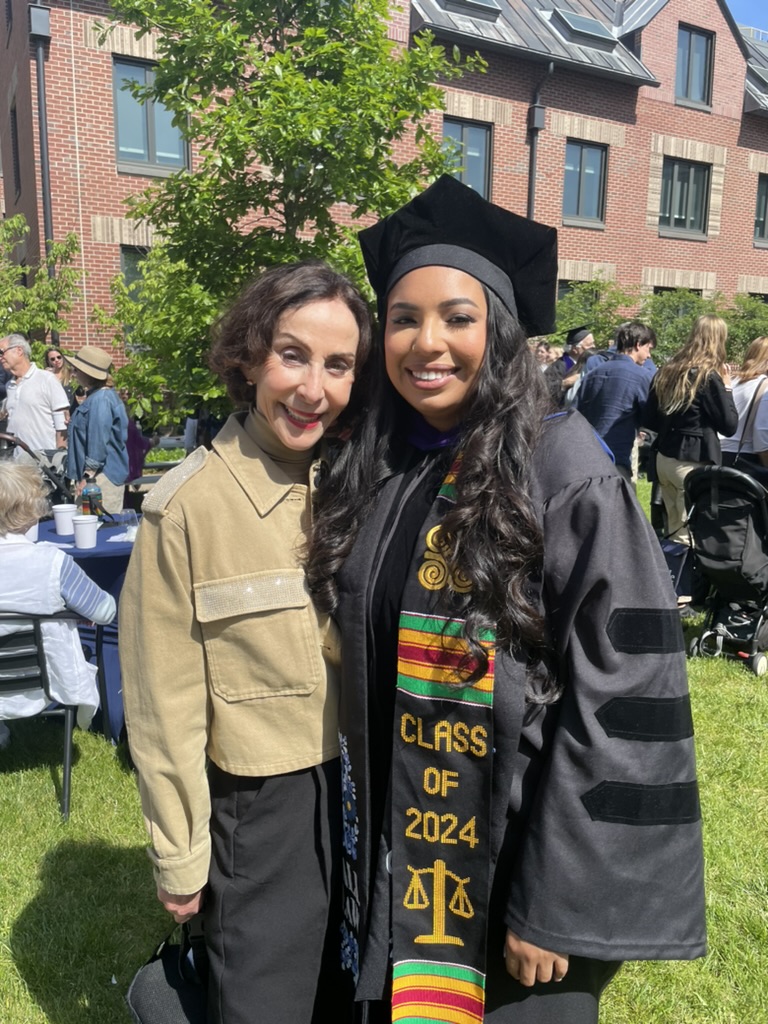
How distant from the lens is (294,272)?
5.75ft

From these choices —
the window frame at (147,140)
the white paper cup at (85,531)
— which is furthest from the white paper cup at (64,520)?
the window frame at (147,140)

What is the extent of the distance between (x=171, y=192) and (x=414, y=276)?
3790mm

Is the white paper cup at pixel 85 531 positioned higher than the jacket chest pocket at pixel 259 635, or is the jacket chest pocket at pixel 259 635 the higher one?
the jacket chest pocket at pixel 259 635

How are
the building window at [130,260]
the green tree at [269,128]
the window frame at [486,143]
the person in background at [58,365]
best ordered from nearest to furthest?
the green tree at [269,128]
the person in background at [58,365]
the building window at [130,260]
the window frame at [486,143]

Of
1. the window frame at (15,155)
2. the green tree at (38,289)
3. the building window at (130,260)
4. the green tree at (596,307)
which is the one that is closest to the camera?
the green tree at (38,289)

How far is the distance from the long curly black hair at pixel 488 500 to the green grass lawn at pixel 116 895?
5.66 ft

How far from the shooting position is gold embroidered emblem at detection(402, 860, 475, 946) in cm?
153

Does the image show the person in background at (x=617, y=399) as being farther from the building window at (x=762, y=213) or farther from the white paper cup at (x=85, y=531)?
the building window at (x=762, y=213)

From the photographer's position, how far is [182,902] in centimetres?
173

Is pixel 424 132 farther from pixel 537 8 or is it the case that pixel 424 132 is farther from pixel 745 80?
pixel 745 80

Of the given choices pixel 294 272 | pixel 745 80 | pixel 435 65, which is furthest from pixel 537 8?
pixel 294 272

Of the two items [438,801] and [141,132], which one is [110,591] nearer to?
[438,801]

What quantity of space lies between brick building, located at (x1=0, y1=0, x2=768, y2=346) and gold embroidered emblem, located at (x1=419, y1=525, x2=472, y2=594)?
12.1 m

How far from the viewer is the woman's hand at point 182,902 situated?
1.72m
